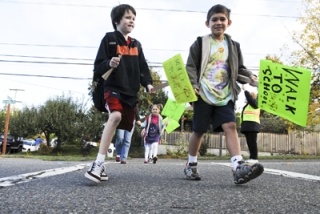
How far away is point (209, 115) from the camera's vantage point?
331 cm

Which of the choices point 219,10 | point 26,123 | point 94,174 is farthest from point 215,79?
point 26,123

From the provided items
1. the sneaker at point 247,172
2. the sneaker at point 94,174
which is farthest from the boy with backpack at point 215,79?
the sneaker at point 94,174

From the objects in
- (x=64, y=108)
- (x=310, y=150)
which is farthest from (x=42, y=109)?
(x=310, y=150)

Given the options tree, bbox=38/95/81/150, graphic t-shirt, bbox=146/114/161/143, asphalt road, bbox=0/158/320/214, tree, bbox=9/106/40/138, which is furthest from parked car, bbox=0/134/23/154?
asphalt road, bbox=0/158/320/214

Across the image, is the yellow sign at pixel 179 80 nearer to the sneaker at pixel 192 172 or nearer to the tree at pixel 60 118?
the sneaker at pixel 192 172

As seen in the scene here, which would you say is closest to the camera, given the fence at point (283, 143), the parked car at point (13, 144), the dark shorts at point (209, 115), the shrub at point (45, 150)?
the dark shorts at point (209, 115)

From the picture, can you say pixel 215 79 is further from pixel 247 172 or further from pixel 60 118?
pixel 60 118

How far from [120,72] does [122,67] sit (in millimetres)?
65

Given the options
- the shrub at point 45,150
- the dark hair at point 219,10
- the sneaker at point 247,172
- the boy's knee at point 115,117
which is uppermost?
the dark hair at point 219,10

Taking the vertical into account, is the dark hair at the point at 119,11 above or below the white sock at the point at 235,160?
above

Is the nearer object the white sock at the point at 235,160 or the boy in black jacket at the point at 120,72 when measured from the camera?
the white sock at the point at 235,160

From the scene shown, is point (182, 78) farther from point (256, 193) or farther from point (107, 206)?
point (107, 206)

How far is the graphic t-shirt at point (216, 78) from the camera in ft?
10.7

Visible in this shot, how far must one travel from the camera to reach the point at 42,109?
31.2m
